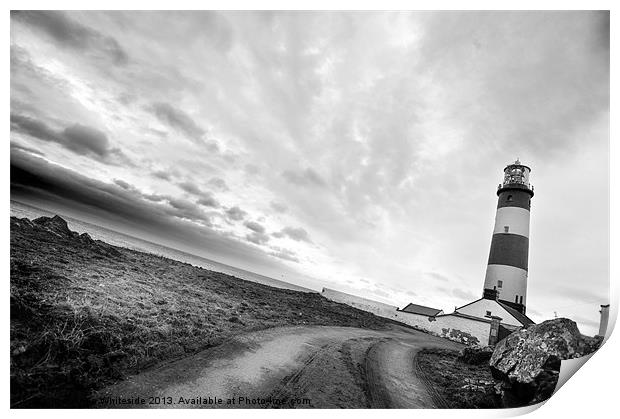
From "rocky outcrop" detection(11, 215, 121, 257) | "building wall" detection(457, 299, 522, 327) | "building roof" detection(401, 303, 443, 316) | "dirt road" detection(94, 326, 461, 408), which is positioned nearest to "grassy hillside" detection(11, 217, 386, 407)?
"rocky outcrop" detection(11, 215, 121, 257)

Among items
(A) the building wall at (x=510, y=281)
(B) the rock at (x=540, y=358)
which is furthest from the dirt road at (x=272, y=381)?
(A) the building wall at (x=510, y=281)

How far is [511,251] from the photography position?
1465 cm

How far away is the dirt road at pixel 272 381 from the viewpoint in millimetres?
3732

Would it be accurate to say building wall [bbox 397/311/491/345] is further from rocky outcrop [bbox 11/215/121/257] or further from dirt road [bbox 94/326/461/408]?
rocky outcrop [bbox 11/215/121/257]

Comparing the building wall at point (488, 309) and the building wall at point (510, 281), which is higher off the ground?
the building wall at point (510, 281)

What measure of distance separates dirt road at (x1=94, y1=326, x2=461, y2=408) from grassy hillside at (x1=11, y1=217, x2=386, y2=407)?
32 centimetres

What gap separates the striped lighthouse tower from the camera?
47.7 feet

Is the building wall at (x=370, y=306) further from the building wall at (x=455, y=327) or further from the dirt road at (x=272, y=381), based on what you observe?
the dirt road at (x=272, y=381)

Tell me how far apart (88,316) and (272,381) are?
2.64m

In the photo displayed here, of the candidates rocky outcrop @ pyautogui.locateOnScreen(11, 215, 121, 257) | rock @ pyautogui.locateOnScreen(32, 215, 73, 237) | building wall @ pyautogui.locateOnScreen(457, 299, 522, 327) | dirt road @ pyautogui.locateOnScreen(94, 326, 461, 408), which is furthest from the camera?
building wall @ pyautogui.locateOnScreen(457, 299, 522, 327)

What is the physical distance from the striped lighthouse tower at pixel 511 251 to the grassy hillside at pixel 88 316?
11.8 metres

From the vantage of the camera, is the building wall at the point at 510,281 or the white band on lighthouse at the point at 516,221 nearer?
the building wall at the point at 510,281

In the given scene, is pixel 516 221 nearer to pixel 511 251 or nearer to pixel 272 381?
pixel 511 251
